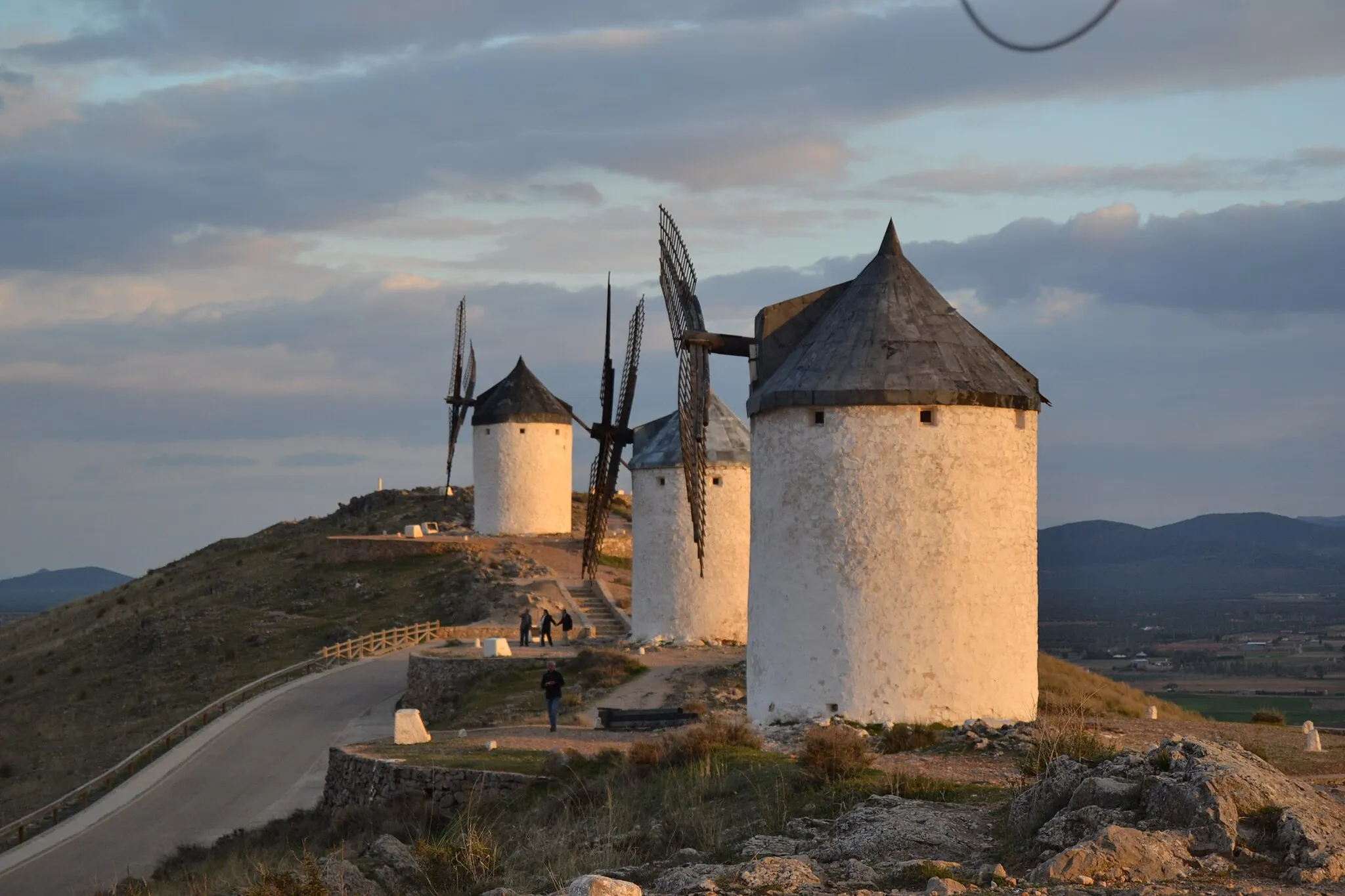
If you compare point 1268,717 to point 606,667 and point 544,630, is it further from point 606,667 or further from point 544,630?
point 544,630

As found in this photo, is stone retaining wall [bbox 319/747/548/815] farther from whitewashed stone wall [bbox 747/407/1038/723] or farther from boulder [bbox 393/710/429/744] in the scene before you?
whitewashed stone wall [bbox 747/407/1038/723]

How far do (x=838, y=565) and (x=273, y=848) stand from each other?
8.12m

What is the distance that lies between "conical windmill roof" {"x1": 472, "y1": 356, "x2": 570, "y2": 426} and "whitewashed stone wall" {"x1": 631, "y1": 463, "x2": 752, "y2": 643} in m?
20.0

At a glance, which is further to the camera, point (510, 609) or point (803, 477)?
point (510, 609)

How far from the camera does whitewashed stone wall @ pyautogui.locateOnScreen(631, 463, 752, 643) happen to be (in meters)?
33.2

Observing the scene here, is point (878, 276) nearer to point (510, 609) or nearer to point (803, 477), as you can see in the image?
point (803, 477)

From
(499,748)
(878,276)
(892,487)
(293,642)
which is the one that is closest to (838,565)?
(892,487)

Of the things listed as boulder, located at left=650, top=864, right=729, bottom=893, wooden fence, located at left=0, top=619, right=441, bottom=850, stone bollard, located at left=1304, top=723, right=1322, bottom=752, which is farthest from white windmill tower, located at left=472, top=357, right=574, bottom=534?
boulder, located at left=650, top=864, right=729, bottom=893

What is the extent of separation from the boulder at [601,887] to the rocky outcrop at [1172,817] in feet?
8.24

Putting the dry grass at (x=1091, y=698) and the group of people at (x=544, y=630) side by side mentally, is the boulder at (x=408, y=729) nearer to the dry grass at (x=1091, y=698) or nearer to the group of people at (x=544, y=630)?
the dry grass at (x=1091, y=698)

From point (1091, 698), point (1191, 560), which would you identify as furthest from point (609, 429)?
point (1191, 560)

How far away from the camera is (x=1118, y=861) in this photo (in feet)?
30.9

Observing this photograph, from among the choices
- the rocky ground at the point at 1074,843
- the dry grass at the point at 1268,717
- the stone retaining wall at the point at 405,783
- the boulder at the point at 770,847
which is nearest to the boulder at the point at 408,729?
the stone retaining wall at the point at 405,783

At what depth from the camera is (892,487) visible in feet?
61.4
